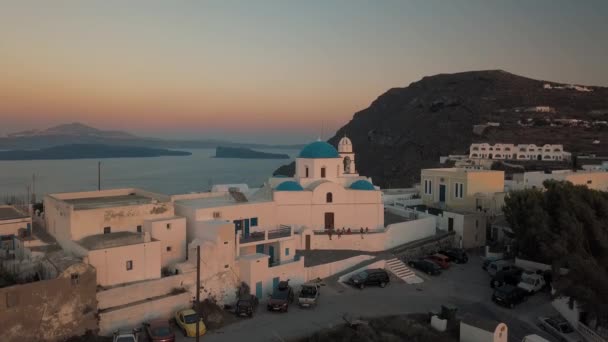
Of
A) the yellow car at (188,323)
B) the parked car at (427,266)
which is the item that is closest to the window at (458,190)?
the parked car at (427,266)

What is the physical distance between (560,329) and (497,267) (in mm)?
5611

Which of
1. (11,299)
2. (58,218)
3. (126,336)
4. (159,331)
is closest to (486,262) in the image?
(159,331)

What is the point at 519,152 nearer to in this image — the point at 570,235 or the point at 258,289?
the point at 570,235

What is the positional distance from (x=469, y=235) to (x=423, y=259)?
5662 mm

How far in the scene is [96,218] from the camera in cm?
1936

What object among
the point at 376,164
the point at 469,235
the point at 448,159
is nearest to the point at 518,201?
the point at 469,235

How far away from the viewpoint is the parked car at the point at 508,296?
20031 mm

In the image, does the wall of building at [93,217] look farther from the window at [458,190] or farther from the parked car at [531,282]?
the window at [458,190]

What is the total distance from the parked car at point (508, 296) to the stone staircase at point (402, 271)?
150 inches

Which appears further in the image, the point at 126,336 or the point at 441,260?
the point at 441,260

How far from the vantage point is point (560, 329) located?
18266mm

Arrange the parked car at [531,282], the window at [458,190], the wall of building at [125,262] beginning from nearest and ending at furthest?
the wall of building at [125,262] → the parked car at [531,282] → the window at [458,190]

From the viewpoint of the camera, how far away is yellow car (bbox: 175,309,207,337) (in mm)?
16203

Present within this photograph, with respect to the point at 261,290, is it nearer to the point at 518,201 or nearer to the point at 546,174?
the point at 518,201
